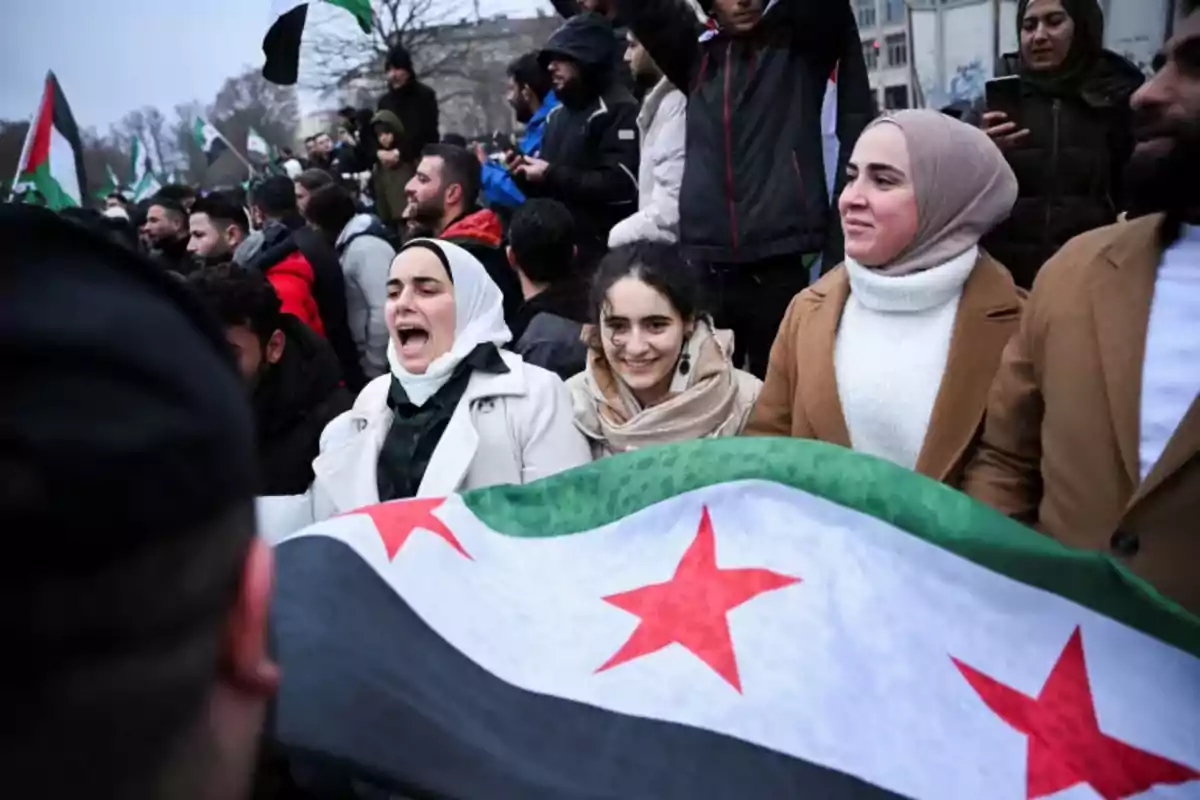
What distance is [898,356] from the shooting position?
266 centimetres

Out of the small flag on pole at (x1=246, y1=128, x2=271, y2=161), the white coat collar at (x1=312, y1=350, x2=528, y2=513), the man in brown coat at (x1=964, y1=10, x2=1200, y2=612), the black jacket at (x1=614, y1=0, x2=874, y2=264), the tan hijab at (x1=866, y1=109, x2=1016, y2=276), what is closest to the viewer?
the man in brown coat at (x1=964, y1=10, x2=1200, y2=612)

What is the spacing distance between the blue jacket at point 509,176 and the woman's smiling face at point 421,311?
2.47 m

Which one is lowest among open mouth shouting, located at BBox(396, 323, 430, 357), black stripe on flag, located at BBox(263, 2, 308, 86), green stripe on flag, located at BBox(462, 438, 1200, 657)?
green stripe on flag, located at BBox(462, 438, 1200, 657)

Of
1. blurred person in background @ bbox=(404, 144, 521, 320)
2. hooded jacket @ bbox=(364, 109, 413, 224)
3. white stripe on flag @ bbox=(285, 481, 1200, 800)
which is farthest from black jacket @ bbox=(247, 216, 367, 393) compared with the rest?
white stripe on flag @ bbox=(285, 481, 1200, 800)

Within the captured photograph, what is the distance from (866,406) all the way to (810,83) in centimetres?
152

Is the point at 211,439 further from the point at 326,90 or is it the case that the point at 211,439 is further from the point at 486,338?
the point at 326,90

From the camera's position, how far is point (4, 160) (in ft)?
29.1

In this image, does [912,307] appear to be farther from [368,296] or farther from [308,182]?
[308,182]

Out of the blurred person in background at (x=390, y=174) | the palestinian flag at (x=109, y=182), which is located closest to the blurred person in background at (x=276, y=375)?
the blurred person in background at (x=390, y=174)

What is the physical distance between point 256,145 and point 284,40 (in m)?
13.5

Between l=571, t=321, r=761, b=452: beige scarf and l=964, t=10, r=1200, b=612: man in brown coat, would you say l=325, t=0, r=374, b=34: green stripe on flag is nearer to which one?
l=571, t=321, r=761, b=452: beige scarf

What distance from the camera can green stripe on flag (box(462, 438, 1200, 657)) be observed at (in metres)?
1.84

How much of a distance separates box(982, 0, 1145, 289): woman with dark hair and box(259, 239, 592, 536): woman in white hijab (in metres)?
1.75

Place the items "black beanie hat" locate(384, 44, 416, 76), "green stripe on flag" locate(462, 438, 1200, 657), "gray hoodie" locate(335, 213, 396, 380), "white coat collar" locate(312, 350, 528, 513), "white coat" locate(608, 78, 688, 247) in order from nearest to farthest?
"green stripe on flag" locate(462, 438, 1200, 657)
"white coat collar" locate(312, 350, 528, 513)
"white coat" locate(608, 78, 688, 247)
"gray hoodie" locate(335, 213, 396, 380)
"black beanie hat" locate(384, 44, 416, 76)
